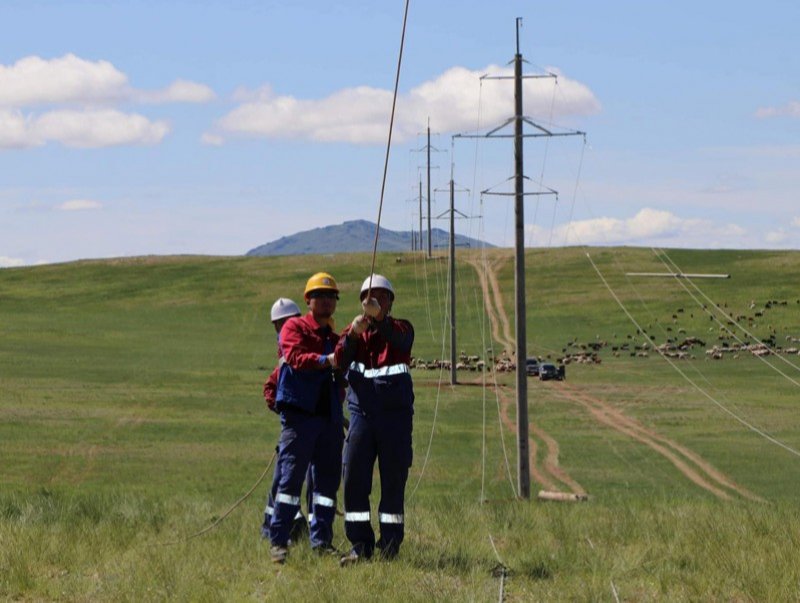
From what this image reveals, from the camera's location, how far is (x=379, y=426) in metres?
10.6

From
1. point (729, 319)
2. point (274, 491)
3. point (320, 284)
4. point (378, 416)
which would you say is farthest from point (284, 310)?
point (729, 319)

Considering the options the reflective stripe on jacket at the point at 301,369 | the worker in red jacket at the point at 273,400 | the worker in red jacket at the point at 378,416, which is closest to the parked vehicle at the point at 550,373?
the worker in red jacket at the point at 273,400

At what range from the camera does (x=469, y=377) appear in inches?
2542

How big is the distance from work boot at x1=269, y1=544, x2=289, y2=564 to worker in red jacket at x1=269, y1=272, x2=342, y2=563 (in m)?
0.04

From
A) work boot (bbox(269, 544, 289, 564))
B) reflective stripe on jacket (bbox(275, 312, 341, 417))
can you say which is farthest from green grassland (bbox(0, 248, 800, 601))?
reflective stripe on jacket (bbox(275, 312, 341, 417))

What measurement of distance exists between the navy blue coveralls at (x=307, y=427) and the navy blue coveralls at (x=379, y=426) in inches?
11.4

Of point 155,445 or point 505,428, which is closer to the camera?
point 155,445

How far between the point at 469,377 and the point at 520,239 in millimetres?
39895

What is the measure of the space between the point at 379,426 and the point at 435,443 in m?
28.2

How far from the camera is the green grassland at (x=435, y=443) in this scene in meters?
9.67

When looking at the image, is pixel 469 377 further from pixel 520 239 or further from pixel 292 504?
pixel 292 504

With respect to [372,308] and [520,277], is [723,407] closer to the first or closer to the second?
[520,277]

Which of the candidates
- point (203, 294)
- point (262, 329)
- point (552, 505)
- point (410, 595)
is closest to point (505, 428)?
point (552, 505)

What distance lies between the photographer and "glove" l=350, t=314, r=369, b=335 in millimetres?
10164
